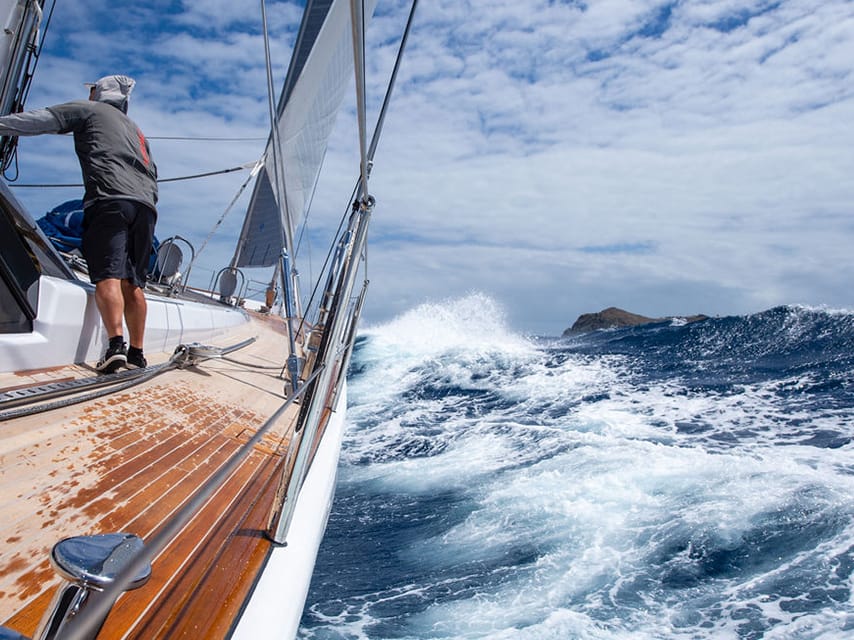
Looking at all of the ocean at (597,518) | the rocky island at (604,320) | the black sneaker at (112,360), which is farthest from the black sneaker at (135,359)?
the rocky island at (604,320)

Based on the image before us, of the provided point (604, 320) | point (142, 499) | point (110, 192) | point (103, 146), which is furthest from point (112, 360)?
point (604, 320)

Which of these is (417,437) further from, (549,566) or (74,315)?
(74,315)

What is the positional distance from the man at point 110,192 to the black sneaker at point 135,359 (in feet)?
0.37

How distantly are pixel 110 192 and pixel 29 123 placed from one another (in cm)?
37

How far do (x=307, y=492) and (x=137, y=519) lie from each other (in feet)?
2.91

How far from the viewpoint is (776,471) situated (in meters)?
4.80

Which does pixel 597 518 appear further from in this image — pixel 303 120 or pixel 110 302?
pixel 303 120

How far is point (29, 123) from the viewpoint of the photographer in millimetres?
2283

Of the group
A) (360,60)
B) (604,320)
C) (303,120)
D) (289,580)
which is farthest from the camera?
(604,320)

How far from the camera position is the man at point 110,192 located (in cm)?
251

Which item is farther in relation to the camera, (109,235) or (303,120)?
(303,120)

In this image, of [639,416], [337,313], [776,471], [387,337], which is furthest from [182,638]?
[387,337]

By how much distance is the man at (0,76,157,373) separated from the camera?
8.22 feet

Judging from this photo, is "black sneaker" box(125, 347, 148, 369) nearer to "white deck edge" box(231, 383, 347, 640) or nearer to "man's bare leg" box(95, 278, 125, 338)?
"man's bare leg" box(95, 278, 125, 338)
